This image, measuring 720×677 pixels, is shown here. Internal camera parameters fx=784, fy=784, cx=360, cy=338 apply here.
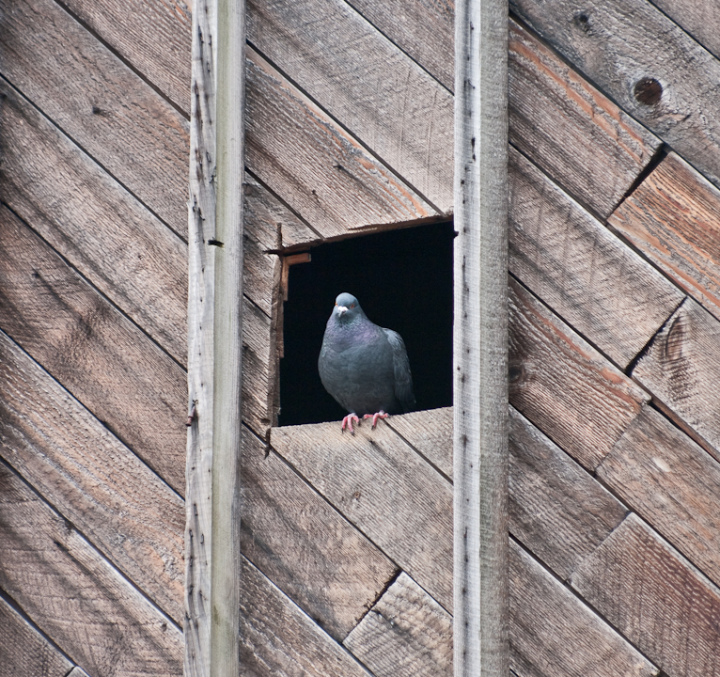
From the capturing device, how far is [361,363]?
2.95 metres

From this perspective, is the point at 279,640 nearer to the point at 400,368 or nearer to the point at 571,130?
the point at 400,368

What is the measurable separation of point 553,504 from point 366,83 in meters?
1.30

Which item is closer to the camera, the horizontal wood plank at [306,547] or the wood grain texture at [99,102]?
the horizontal wood plank at [306,547]

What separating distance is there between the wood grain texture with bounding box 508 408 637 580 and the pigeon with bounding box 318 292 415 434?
3.14ft

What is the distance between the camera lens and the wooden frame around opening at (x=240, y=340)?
6.52 ft

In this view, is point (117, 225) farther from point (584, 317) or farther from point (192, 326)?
point (584, 317)

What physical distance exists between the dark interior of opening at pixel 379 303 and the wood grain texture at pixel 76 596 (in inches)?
62.8

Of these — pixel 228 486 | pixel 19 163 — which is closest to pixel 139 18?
pixel 19 163

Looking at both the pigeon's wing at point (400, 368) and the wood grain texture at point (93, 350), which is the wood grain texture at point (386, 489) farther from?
the pigeon's wing at point (400, 368)

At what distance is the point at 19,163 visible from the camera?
254 cm

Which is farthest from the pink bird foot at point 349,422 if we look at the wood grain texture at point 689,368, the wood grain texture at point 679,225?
the wood grain texture at point 679,225

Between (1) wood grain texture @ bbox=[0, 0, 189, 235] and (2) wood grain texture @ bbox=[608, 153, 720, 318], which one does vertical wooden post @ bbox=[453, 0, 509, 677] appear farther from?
(1) wood grain texture @ bbox=[0, 0, 189, 235]

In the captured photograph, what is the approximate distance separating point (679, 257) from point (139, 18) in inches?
70.5

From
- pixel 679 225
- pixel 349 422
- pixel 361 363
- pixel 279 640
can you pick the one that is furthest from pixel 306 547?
pixel 679 225
